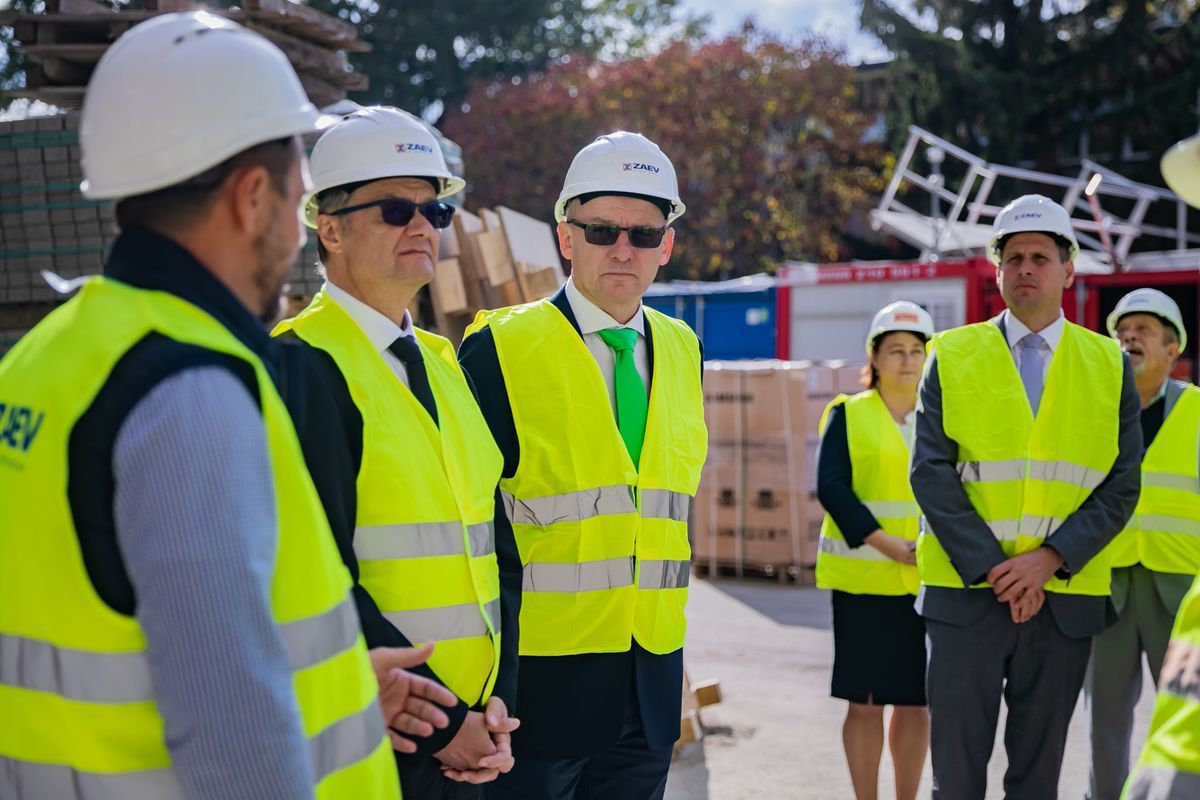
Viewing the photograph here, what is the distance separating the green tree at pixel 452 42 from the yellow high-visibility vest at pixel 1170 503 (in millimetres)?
26737

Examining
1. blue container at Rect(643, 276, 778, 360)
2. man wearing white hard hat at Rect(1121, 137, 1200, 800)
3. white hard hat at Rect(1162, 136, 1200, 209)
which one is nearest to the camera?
man wearing white hard hat at Rect(1121, 137, 1200, 800)

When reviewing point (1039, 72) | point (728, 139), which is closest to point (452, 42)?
point (728, 139)

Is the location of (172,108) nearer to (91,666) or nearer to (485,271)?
(91,666)

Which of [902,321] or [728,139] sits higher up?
[728,139]

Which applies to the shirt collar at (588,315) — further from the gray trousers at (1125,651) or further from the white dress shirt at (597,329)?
the gray trousers at (1125,651)

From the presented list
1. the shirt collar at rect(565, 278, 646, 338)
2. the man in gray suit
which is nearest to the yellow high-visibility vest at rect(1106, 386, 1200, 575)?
the man in gray suit

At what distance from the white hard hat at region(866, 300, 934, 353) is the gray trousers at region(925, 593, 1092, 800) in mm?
1821

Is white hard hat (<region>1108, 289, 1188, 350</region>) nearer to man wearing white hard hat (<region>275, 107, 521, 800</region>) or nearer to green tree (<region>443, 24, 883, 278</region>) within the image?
man wearing white hard hat (<region>275, 107, 521, 800</region>)

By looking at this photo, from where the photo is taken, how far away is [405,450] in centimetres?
252

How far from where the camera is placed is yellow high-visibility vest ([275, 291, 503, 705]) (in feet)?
8.12

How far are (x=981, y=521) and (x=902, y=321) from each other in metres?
1.75

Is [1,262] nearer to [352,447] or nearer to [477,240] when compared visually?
[477,240]

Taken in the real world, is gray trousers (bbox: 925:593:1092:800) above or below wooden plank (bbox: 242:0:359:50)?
below

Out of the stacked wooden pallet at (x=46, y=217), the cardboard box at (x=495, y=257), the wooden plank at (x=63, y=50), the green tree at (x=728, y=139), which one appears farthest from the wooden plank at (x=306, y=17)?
the green tree at (x=728, y=139)
